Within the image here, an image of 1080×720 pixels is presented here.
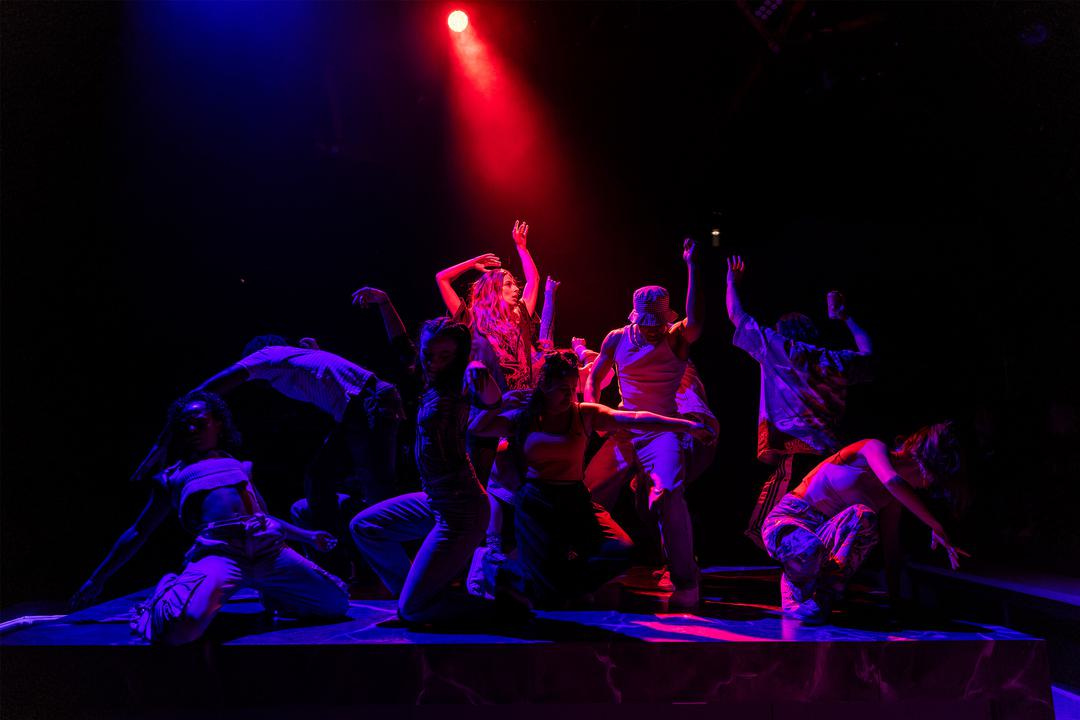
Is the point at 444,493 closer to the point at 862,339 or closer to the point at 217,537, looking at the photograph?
the point at 217,537

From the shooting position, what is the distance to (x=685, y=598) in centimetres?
386

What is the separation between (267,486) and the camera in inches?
216

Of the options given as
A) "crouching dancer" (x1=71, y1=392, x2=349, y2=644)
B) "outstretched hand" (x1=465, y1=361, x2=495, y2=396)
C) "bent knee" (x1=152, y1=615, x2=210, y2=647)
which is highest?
"outstretched hand" (x1=465, y1=361, x2=495, y2=396)

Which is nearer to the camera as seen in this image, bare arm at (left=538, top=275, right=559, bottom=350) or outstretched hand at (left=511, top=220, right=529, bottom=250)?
bare arm at (left=538, top=275, right=559, bottom=350)

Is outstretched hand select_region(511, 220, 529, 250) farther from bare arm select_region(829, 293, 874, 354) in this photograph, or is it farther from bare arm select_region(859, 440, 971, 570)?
bare arm select_region(859, 440, 971, 570)

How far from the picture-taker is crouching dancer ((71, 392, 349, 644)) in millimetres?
3291

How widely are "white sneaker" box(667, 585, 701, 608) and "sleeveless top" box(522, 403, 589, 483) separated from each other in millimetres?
931

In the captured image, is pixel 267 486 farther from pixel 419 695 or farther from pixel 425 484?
pixel 419 695

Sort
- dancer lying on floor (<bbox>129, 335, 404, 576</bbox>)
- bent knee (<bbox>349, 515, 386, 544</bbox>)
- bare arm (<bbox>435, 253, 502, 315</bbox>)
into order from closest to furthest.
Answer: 1. bent knee (<bbox>349, 515, 386, 544</bbox>)
2. dancer lying on floor (<bbox>129, 335, 404, 576</bbox>)
3. bare arm (<bbox>435, 253, 502, 315</bbox>)

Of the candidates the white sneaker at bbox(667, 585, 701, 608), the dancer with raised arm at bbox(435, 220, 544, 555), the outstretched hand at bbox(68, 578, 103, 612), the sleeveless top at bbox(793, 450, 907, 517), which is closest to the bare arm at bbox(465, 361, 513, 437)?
the dancer with raised arm at bbox(435, 220, 544, 555)

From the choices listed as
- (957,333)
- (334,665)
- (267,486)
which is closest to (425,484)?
(334,665)

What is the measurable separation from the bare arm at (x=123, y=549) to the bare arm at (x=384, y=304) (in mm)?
1680

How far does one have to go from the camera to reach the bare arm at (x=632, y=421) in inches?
145

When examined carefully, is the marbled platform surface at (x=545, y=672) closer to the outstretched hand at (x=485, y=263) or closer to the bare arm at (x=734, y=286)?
the bare arm at (x=734, y=286)
